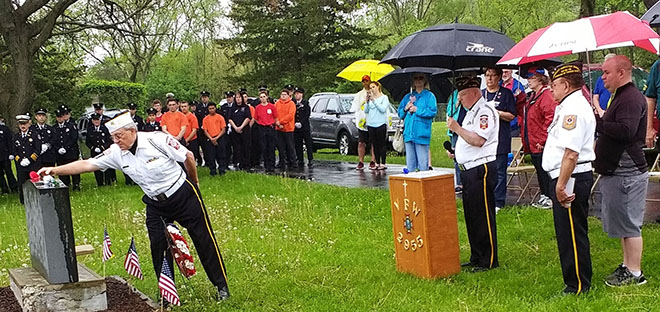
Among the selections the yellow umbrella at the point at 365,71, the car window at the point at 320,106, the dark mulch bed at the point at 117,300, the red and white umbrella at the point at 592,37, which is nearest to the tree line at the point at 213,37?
the yellow umbrella at the point at 365,71

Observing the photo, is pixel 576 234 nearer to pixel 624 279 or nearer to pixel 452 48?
pixel 624 279

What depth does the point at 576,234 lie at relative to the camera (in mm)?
5387

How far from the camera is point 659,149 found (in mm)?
9352

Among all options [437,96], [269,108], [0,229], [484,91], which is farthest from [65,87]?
[484,91]

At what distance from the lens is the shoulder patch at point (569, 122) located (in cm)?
515

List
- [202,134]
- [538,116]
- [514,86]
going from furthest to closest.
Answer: [202,134] → [514,86] → [538,116]

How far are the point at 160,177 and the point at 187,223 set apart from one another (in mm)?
503

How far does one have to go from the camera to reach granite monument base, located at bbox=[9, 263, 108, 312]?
5594mm

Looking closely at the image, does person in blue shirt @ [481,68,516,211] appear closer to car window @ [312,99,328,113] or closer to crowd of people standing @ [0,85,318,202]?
crowd of people standing @ [0,85,318,202]

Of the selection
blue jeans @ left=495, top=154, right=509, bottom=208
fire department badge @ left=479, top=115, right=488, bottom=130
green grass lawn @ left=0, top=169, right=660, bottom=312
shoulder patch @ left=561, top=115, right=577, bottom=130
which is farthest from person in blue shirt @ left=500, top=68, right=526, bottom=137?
shoulder patch @ left=561, top=115, right=577, bottom=130

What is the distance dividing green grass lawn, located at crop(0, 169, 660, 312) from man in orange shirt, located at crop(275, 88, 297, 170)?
13.9 feet

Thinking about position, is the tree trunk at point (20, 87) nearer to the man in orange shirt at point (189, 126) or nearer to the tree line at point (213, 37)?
the tree line at point (213, 37)

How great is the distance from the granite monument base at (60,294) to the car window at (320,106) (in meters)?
14.6

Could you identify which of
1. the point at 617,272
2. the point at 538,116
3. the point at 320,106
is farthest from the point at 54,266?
the point at 320,106
